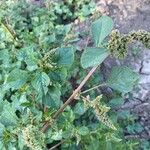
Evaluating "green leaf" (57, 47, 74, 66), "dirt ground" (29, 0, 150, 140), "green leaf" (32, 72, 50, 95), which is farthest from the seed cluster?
"dirt ground" (29, 0, 150, 140)

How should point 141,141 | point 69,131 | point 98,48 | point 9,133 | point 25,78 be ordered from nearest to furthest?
point 98,48 → point 25,78 → point 9,133 → point 69,131 → point 141,141

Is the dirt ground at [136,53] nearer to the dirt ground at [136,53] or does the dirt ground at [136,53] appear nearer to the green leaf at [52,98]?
the dirt ground at [136,53]

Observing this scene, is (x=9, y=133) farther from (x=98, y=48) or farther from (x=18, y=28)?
(x=18, y=28)

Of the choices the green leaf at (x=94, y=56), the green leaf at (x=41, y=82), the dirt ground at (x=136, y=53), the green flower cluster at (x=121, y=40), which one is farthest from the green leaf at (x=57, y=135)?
the dirt ground at (x=136, y=53)

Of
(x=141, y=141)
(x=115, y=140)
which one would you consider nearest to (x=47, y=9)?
(x=141, y=141)

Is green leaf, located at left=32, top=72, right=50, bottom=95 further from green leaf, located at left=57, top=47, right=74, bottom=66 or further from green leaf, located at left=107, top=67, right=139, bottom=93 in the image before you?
green leaf, located at left=107, top=67, right=139, bottom=93
